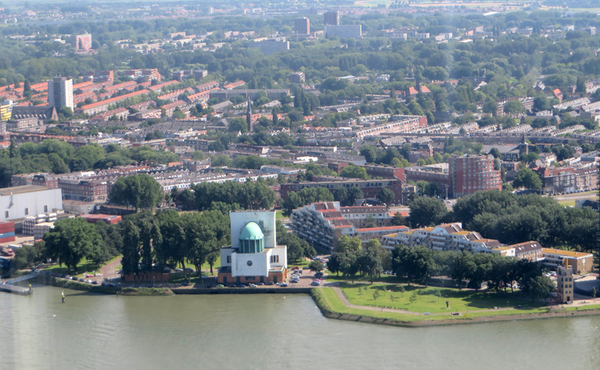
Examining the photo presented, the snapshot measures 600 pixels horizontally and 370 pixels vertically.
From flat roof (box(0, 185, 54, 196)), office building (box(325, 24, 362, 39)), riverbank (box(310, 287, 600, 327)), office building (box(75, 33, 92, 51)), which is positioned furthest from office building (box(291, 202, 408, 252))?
office building (box(325, 24, 362, 39))

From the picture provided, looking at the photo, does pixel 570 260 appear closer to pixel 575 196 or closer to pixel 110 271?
pixel 110 271

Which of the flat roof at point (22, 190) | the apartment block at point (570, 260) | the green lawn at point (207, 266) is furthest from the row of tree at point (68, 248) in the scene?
the apartment block at point (570, 260)

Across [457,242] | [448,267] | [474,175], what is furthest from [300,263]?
[474,175]

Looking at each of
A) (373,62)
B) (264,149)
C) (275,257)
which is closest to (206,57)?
(373,62)

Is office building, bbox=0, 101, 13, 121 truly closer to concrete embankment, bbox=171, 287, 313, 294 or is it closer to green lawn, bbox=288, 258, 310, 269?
green lawn, bbox=288, 258, 310, 269

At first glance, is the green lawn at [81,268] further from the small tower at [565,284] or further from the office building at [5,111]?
the office building at [5,111]

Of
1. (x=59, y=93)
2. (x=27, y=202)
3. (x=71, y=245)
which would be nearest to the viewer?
(x=71, y=245)
